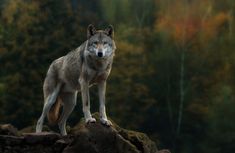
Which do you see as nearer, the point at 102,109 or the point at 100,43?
the point at 100,43

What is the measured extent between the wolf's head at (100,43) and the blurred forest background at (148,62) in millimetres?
30436

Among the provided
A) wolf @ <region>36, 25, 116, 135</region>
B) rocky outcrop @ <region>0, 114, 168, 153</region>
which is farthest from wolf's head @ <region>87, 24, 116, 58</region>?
rocky outcrop @ <region>0, 114, 168, 153</region>

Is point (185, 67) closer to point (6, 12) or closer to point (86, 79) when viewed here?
point (6, 12)

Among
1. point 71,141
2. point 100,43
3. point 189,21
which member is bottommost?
point 71,141

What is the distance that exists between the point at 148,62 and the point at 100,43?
45.0 meters

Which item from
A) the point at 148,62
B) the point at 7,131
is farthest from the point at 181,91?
the point at 7,131

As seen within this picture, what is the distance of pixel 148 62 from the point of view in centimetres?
6391

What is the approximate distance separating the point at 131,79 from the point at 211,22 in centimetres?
981

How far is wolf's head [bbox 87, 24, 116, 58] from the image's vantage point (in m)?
18.9

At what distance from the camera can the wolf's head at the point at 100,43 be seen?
743 inches

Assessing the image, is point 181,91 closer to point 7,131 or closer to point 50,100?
point 50,100

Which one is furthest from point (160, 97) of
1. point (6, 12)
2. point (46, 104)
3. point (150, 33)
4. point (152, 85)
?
point (46, 104)

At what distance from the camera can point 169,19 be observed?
6712cm

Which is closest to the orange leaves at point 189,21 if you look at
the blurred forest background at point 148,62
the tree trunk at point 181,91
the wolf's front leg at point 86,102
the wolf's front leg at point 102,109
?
the blurred forest background at point 148,62
